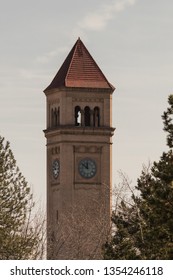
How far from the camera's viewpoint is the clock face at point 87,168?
144 metres

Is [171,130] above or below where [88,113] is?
below

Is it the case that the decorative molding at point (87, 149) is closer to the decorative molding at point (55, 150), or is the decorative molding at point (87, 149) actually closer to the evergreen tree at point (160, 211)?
the decorative molding at point (55, 150)

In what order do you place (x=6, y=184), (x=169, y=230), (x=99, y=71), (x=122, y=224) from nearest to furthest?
(x=169, y=230), (x=122, y=224), (x=6, y=184), (x=99, y=71)

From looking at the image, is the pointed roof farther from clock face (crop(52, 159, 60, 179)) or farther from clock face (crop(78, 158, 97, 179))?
clock face (crop(78, 158, 97, 179))

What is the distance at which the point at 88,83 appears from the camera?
14800cm

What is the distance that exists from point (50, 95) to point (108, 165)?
10661mm

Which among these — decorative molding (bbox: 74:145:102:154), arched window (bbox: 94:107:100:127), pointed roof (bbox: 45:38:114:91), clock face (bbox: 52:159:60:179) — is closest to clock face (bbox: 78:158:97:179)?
decorative molding (bbox: 74:145:102:154)

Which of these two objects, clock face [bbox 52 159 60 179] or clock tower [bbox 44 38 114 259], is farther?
clock face [bbox 52 159 60 179]

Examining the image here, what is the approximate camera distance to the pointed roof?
147625 millimetres

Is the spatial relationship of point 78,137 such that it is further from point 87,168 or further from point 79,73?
point 79,73
